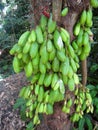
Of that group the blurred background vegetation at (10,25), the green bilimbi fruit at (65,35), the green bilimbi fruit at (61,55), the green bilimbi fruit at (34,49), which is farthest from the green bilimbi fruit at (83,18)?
the blurred background vegetation at (10,25)

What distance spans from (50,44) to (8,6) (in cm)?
773

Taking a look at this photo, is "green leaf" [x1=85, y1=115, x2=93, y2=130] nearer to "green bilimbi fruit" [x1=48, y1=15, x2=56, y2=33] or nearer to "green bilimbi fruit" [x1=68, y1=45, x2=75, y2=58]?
"green bilimbi fruit" [x1=68, y1=45, x2=75, y2=58]

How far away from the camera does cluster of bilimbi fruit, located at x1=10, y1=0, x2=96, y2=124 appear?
1810 millimetres

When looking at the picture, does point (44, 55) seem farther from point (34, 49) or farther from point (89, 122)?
point (89, 122)

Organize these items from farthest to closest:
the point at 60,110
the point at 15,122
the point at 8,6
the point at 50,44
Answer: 1. the point at 8,6
2. the point at 15,122
3. the point at 60,110
4. the point at 50,44

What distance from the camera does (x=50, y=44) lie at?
5.89 ft

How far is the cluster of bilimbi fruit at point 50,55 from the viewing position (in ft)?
5.94

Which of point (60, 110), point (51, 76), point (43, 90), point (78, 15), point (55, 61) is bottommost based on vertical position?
point (60, 110)

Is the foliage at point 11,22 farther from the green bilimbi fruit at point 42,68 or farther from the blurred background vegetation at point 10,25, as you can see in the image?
the green bilimbi fruit at point 42,68

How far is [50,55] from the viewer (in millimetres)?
1819

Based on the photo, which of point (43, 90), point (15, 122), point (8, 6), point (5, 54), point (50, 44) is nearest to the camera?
point (50, 44)

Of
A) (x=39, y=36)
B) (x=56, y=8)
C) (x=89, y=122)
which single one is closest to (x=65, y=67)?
A: (x=39, y=36)

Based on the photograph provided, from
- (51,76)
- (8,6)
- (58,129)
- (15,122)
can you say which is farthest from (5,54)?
(51,76)

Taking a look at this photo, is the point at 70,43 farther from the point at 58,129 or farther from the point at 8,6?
the point at 8,6
